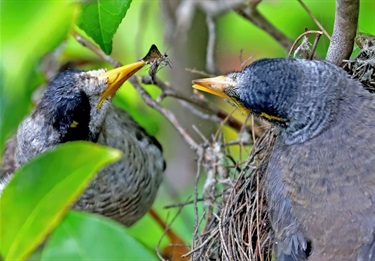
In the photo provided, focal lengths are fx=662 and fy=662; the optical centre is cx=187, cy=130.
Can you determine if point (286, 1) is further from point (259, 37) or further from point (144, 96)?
point (144, 96)

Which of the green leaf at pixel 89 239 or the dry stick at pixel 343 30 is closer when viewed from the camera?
the green leaf at pixel 89 239

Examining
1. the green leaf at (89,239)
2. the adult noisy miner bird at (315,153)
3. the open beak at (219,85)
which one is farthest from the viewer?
the open beak at (219,85)

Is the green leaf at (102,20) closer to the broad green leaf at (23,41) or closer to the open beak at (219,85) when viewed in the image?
the open beak at (219,85)

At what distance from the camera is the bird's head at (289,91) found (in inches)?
60.9

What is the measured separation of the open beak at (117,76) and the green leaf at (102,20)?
187mm

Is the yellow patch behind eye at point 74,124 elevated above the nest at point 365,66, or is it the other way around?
the yellow patch behind eye at point 74,124

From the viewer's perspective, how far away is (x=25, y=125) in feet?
6.30

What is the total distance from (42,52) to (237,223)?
121cm

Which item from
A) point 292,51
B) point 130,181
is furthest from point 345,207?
point 130,181

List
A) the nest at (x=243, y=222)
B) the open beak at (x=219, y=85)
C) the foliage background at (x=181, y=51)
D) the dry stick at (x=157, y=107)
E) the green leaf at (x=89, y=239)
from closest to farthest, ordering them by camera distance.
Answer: the green leaf at (x=89, y=239) → the open beak at (x=219, y=85) → the nest at (x=243, y=222) → the dry stick at (x=157, y=107) → the foliage background at (x=181, y=51)

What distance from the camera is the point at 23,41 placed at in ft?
2.19

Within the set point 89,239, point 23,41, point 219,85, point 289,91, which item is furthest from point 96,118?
A: point 23,41

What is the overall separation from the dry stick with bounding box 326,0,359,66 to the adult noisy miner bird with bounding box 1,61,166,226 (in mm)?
485

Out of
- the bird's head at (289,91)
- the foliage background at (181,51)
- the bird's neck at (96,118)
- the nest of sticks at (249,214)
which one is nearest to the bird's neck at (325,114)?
the bird's head at (289,91)
